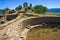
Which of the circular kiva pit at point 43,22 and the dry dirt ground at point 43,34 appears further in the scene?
the circular kiva pit at point 43,22

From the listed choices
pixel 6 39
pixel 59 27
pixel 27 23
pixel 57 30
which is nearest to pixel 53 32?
pixel 57 30

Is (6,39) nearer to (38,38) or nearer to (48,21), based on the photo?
(38,38)

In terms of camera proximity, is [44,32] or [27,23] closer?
[44,32]

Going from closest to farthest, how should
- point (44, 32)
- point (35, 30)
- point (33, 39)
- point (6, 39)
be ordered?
point (6, 39) < point (33, 39) < point (44, 32) < point (35, 30)

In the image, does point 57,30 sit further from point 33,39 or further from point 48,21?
point 33,39

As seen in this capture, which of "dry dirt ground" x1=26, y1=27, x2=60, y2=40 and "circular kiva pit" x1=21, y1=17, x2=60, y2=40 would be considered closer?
"dry dirt ground" x1=26, y1=27, x2=60, y2=40

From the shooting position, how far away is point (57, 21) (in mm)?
19547

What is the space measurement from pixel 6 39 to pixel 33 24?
387 inches

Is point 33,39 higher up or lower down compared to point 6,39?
lower down

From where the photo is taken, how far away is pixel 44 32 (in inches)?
632

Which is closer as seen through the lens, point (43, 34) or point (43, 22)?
point (43, 34)

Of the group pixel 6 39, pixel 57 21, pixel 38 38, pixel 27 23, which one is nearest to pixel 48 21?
pixel 57 21

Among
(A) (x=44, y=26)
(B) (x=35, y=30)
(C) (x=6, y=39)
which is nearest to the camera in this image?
(C) (x=6, y=39)

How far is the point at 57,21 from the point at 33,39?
23.3 ft
